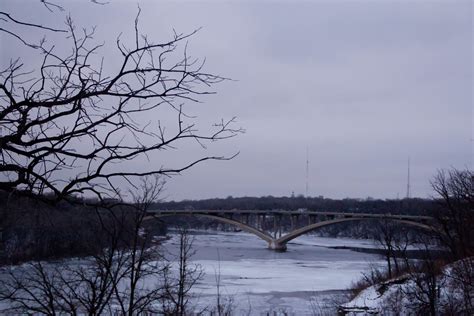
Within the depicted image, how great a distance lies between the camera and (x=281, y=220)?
1950 inches

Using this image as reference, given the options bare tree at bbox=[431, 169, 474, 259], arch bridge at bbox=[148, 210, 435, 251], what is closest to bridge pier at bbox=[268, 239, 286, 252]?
arch bridge at bbox=[148, 210, 435, 251]

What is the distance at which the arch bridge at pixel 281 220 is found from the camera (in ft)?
139

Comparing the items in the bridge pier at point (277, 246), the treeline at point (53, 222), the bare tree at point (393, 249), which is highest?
the treeline at point (53, 222)

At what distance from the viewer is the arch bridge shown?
4247cm

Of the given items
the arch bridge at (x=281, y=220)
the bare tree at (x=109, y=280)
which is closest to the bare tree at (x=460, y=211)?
the bare tree at (x=109, y=280)

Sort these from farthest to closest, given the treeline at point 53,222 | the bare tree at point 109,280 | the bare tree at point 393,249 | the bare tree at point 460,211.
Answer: the bare tree at point 393,249, the bare tree at point 460,211, the bare tree at point 109,280, the treeline at point 53,222

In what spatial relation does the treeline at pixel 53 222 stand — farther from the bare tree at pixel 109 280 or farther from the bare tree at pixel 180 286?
the bare tree at pixel 180 286

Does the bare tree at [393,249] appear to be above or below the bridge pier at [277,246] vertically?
above

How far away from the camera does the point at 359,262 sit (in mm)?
37906

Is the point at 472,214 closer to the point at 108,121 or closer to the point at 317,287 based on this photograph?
the point at 317,287

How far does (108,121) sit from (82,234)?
38.1 feet

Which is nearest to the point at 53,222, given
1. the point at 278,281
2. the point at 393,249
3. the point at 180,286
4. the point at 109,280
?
the point at 109,280

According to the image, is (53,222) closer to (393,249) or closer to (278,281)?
Result: (278,281)

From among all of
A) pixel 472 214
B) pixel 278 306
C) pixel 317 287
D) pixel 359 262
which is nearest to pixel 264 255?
pixel 359 262
